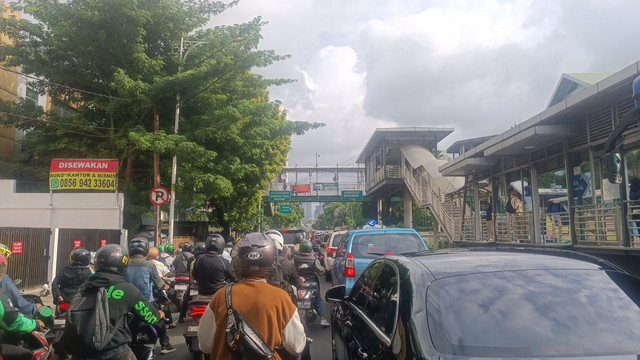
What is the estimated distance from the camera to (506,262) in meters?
3.13

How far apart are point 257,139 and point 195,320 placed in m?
12.4

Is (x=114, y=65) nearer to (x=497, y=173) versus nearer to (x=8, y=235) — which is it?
(x=8, y=235)

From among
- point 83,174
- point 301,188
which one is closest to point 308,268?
point 83,174

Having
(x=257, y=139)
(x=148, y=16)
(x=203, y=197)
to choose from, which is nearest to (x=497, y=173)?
(x=257, y=139)

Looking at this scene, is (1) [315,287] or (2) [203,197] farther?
(2) [203,197]

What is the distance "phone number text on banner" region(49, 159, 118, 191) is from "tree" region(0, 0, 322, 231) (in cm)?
125

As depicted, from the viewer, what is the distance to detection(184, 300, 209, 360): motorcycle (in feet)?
19.1

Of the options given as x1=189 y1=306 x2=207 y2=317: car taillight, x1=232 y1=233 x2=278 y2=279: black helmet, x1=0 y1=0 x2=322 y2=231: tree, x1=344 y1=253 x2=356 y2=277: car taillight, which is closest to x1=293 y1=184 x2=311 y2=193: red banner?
x1=0 y1=0 x2=322 y2=231: tree

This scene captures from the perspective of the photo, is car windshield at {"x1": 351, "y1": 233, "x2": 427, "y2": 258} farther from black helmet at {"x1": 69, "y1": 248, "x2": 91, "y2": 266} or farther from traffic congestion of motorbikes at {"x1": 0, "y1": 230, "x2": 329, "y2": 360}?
black helmet at {"x1": 69, "y1": 248, "x2": 91, "y2": 266}

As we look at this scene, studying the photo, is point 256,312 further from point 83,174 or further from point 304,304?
point 83,174

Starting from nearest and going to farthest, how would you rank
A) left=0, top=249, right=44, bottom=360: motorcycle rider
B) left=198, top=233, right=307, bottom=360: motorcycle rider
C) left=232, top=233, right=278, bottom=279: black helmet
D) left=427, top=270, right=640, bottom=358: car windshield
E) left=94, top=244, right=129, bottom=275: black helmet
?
left=427, top=270, right=640, bottom=358: car windshield
left=198, top=233, right=307, bottom=360: motorcycle rider
left=232, top=233, right=278, bottom=279: black helmet
left=94, top=244, right=129, bottom=275: black helmet
left=0, top=249, right=44, bottom=360: motorcycle rider

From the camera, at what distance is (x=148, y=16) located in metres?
15.3

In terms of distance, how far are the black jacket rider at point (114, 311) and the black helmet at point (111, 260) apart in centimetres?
4

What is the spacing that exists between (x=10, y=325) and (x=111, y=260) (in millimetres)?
1316
